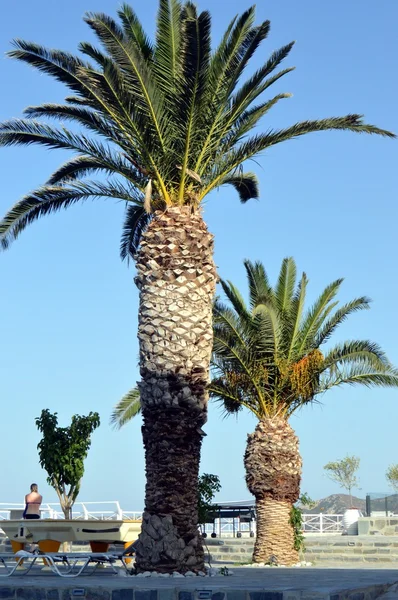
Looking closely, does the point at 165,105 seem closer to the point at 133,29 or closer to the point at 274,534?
the point at 133,29

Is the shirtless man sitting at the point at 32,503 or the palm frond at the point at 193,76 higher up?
the palm frond at the point at 193,76

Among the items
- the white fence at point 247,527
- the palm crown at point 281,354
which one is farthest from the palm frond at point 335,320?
the white fence at point 247,527

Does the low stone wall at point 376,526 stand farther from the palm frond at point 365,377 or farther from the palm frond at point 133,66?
the palm frond at point 133,66

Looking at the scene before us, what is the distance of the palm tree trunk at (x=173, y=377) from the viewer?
13.5m

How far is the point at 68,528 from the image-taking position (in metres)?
15.0

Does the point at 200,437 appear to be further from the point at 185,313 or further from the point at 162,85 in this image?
the point at 162,85

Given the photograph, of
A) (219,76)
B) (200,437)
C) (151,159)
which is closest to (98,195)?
(151,159)

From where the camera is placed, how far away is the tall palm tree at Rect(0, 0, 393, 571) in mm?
13594

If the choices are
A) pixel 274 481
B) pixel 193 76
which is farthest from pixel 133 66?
pixel 274 481

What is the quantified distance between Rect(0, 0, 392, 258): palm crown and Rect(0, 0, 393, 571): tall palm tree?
0.02 m

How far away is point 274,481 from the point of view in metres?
20.1

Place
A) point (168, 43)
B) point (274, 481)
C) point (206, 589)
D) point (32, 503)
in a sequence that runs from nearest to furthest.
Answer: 1. point (206, 589)
2. point (168, 43)
3. point (32, 503)
4. point (274, 481)

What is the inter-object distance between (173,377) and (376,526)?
17951 mm

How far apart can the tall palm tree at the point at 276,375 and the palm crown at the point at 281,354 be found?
0.02 meters
